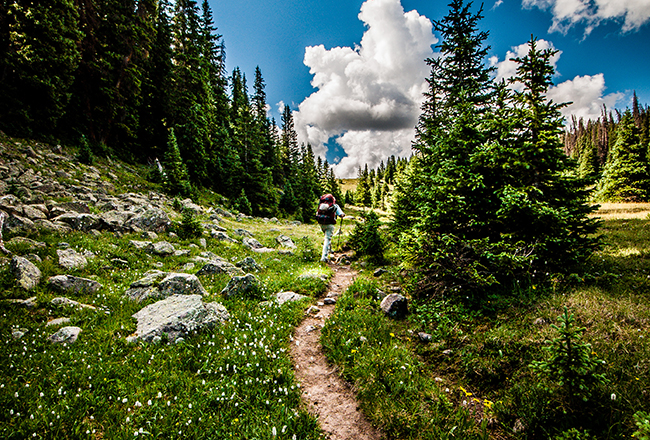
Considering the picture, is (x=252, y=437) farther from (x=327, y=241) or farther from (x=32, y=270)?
(x=327, y=241)

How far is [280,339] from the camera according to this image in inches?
221

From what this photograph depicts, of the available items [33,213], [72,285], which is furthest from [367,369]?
[33,213]

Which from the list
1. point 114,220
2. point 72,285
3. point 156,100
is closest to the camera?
point 72,285

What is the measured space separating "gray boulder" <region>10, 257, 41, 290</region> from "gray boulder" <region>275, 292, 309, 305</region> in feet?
20.4

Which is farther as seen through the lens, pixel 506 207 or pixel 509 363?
pixel 506 207

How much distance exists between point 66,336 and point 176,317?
193 centimetres

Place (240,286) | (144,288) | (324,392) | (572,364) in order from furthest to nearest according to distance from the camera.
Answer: (240,286), (144,288), (324,392), (572,364)

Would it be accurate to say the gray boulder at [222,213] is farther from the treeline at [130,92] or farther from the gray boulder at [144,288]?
the gray boulder at [144,288]

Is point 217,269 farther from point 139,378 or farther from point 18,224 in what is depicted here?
point 18,224

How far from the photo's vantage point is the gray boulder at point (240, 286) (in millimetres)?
7555

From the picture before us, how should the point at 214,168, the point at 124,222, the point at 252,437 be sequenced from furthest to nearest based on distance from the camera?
the point at 214,168 < the point at 124,222 < the point at 252,437

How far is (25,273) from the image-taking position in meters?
6.36

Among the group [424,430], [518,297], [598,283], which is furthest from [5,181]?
[598,283]

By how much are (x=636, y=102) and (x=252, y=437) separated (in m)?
157
